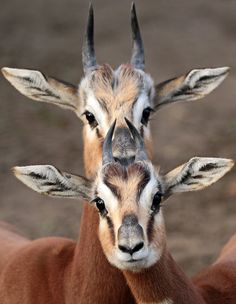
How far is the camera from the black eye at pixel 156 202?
632cm

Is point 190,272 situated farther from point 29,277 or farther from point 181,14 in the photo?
point 181,14

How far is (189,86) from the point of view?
26.9 ft

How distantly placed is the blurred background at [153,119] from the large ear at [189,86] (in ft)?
8.33

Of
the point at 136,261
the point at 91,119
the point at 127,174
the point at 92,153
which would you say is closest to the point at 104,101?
the point at 91,119

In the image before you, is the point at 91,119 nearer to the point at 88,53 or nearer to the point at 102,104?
the point at 102,104

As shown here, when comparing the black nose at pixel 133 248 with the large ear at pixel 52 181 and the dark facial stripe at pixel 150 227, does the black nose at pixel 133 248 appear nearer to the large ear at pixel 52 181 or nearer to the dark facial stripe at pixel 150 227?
the dark facial stripe at pixel 150 227

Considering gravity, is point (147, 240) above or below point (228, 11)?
below

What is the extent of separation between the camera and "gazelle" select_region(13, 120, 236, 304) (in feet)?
20.0

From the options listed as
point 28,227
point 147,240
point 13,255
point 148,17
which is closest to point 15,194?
point 28,227

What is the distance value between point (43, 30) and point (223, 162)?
364 inches

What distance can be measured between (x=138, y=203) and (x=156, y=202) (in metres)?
0.19

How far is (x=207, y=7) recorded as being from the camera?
15.6 m

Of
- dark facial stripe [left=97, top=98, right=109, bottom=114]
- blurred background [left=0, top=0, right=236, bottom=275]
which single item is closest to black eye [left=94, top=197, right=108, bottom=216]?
dark facial stripe [left=97, top=98, right=109, bottom=114]

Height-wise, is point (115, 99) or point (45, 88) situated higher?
point (45, 88)
